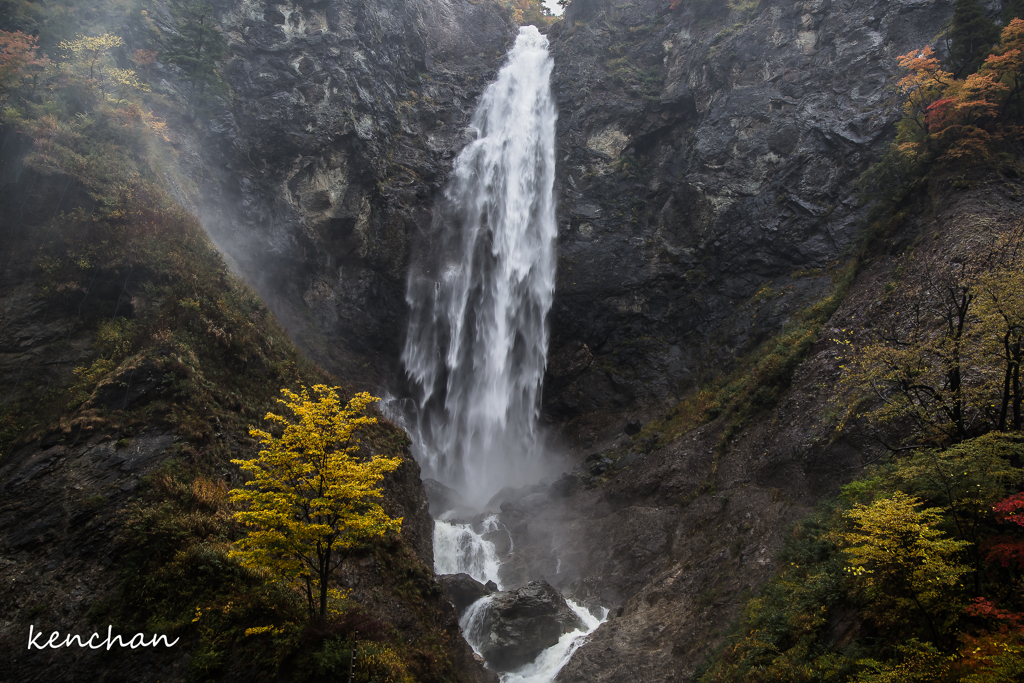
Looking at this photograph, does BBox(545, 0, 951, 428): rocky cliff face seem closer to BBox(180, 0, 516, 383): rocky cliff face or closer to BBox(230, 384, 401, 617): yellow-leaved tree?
BBox(180, 0, 516, 383): rocky cliff face

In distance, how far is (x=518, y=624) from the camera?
1495cm

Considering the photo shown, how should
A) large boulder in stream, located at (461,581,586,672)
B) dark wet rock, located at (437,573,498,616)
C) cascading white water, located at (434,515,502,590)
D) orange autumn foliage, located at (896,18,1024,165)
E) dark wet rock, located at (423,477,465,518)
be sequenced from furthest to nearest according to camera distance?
1. dark wet rock, located at (423,477,465,518)
2. cascading white water, located at (434,515,502,590)
3. dark wet rock, located at (437,573,498,616)
4. orange autumn foliage, located at (896,18,1024,165)
5. large boulder in stream, located at (461,581,586,672)

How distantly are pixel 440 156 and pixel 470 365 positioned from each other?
13.7 meters

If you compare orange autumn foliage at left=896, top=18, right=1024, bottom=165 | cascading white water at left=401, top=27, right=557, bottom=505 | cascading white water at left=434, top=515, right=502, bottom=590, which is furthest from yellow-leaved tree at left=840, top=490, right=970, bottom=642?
cascading white water at left=401, top=27, right=557, bottom=505

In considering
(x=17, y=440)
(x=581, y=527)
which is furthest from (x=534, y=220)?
(x=17, y=440)

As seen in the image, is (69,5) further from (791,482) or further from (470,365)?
(791,482)

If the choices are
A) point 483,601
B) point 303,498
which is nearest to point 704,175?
point 483,601

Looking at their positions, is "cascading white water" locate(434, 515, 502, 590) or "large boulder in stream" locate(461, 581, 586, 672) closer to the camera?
"large boulder in stream" locate(461, 581, 586, 672)

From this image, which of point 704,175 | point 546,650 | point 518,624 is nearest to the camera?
point 546,650

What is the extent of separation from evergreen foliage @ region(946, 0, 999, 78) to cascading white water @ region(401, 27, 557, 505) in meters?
18.9

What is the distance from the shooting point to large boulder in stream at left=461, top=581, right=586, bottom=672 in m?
14.5

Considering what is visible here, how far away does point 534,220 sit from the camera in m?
31.5

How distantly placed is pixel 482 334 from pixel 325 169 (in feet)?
41.6

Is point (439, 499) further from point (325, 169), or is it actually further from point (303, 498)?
point (325, 169)
